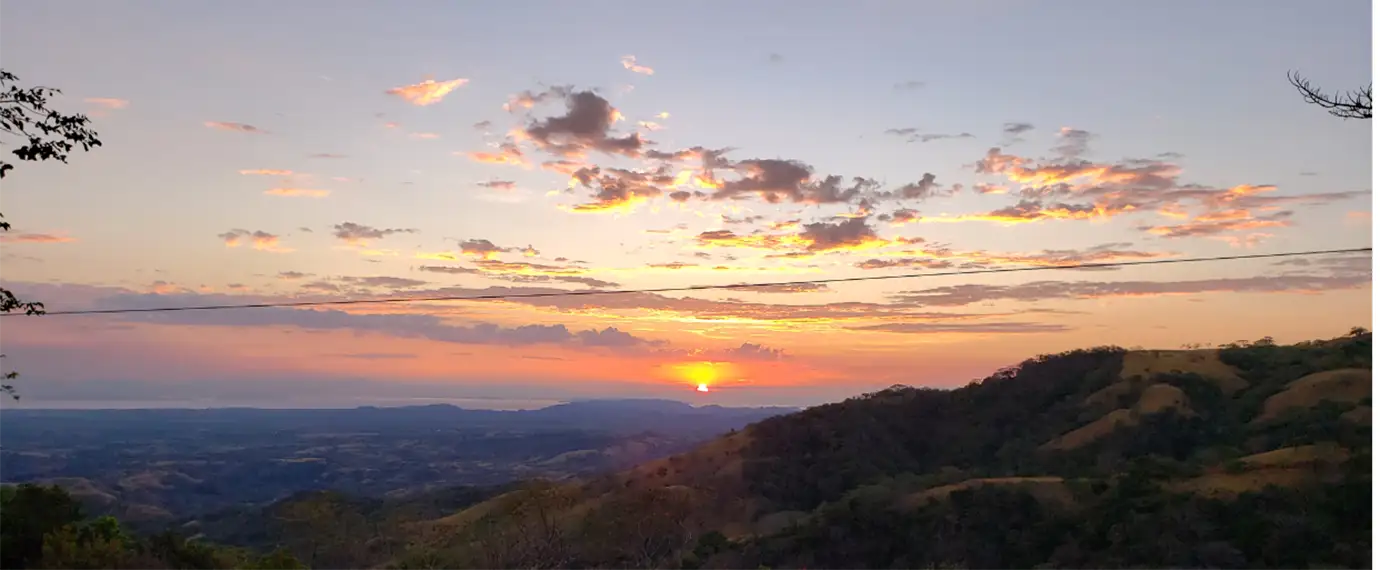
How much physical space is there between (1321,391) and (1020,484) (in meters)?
19.8

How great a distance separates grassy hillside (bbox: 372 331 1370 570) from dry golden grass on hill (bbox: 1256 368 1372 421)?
0.15 m

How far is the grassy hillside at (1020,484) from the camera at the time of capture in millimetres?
29562

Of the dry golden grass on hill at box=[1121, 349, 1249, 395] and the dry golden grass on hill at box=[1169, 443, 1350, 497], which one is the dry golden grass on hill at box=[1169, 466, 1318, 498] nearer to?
the dry golden grass on hill at box=[1169, 443, 1350, 497]

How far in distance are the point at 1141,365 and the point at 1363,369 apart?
12512mm

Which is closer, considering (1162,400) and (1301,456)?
(1301,456)

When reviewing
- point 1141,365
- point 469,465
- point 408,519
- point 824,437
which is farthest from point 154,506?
point 1141,365

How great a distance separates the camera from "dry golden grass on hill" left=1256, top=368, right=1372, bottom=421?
4475 cm

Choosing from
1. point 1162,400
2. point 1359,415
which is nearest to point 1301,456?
point 1359,415

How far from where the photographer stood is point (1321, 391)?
151 feet

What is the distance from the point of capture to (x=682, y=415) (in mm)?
156250

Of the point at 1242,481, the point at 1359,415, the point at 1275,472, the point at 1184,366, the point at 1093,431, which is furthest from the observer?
the point at 1184,366

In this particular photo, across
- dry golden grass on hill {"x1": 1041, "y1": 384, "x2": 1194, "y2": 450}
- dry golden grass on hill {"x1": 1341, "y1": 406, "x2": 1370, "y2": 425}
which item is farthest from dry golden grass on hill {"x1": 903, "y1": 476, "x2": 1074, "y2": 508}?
dry golden grass on hill {"x1": 1341, "y1": 406, "x2": 1370, "y2": 425}

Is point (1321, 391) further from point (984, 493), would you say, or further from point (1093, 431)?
point (984, 493)

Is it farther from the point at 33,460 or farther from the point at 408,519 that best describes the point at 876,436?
the point at 33,460
